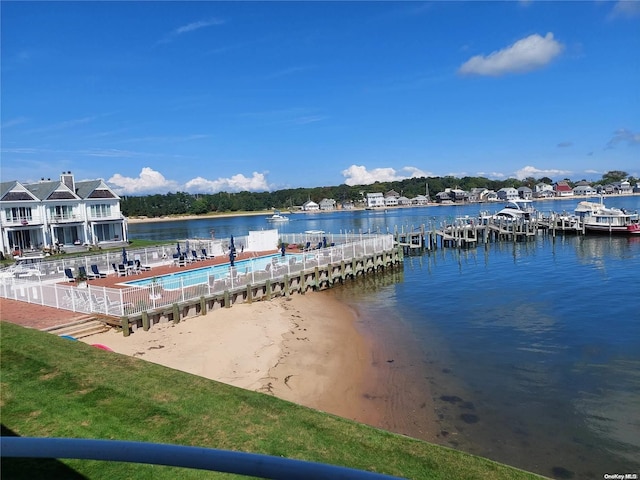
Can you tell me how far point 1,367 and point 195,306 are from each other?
1056cm

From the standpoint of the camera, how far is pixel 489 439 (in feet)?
37.0

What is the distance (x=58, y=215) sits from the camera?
44.6m

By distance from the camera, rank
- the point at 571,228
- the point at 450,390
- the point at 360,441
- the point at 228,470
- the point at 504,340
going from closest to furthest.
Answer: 1. the point at 228,470
2. the point at 360,441
3. the point at 450,390
4. the point at 504,340
5. the point at 571,228

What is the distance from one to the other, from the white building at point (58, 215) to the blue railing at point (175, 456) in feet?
151

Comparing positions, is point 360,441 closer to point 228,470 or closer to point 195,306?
point 228,470

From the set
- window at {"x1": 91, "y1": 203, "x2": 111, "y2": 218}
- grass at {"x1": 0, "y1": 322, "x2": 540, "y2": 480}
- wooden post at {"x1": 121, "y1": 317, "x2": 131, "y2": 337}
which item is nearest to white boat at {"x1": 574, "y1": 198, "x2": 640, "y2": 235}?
window at {"x1": 91, "y1": 203, "x2": 111, "y2": 218}

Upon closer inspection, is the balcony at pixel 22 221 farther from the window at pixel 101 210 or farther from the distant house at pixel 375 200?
the distant house at pixel 375 200

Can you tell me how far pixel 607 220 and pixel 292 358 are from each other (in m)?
58.2

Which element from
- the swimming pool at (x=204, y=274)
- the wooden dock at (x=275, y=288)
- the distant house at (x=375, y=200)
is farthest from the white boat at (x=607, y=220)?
the distant house at (x=375, y=200)

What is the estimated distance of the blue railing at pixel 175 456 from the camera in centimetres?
184

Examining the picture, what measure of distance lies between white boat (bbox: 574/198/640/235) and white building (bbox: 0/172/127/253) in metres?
58.8

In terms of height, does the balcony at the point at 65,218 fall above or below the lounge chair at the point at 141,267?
above

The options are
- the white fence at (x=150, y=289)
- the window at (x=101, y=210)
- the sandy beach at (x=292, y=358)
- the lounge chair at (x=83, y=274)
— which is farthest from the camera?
the window at (x=101, y=210)

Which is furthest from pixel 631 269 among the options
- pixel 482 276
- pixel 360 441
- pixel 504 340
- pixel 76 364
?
pixel 76 364
